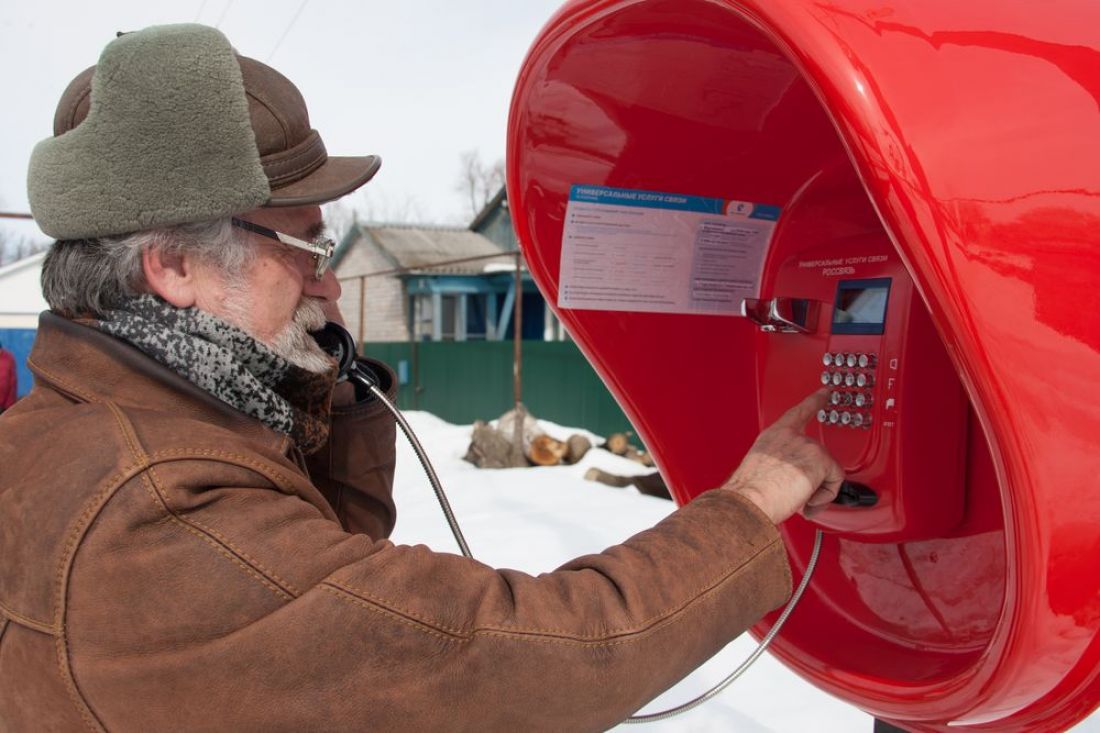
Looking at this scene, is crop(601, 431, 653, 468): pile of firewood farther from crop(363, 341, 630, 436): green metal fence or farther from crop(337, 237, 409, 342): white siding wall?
crop(337, 237, 409, 342): white siding wall

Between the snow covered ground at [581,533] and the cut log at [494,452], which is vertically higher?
the snow covered ground at [581,533]

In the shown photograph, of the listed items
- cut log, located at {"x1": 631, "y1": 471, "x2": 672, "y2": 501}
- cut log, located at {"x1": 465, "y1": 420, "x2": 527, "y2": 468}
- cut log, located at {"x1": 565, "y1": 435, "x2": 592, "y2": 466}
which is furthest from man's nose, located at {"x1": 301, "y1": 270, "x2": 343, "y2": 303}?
cut log, located at {"x1": 565, "y1": 435, "x2": 592, "y2": 466}

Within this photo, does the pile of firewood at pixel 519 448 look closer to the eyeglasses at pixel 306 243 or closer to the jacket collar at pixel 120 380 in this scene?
the eyeglasses at pixel 306 243

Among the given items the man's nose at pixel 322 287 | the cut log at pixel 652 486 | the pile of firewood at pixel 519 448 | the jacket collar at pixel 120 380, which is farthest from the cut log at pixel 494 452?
the jacket collar at pixel 120 380

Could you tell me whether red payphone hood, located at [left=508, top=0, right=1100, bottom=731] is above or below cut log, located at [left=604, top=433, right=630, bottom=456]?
above

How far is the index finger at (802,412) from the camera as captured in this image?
3.74ft

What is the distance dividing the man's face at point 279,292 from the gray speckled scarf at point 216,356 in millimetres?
33

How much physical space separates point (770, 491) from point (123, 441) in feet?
2.20

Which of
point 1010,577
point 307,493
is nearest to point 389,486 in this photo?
point 307,493

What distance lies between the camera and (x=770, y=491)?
1013mm

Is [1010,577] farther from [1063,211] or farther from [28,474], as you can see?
[28,474]

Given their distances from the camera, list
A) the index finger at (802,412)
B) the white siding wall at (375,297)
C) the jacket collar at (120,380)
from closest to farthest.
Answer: the jacket collar at (120,380) → the index finger at (802,412) → the white siding wall at (375,297)

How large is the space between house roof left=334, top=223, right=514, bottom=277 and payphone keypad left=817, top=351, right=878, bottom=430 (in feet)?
47.9

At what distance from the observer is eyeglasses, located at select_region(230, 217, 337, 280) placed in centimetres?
106
